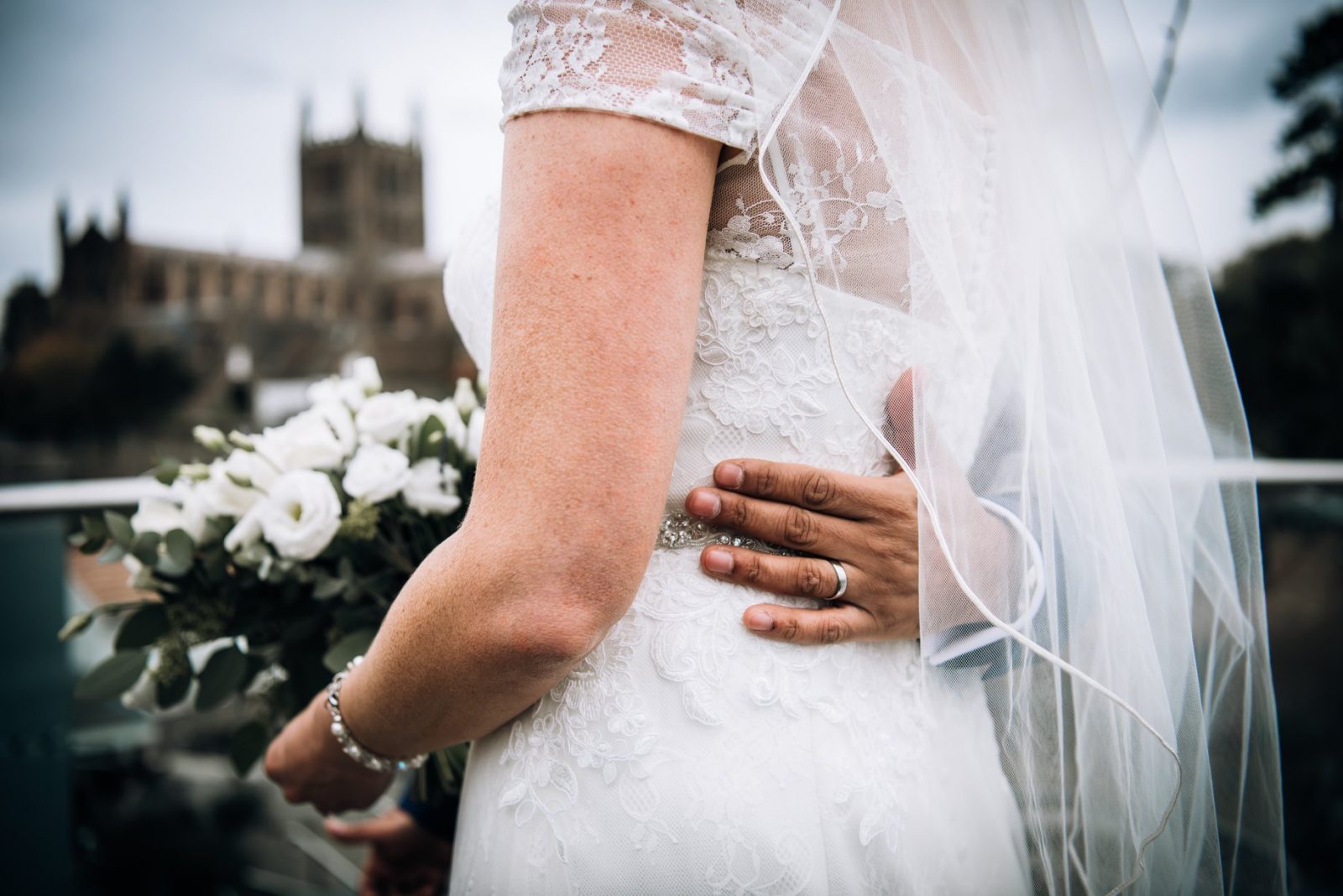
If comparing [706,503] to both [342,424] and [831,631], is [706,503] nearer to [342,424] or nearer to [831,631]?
[831,631]

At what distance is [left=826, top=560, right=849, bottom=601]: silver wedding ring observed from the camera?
110cm

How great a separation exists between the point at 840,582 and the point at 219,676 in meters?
1.15

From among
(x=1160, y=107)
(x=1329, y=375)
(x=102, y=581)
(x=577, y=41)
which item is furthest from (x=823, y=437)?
(x=1329, y=375)

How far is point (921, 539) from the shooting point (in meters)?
1.06

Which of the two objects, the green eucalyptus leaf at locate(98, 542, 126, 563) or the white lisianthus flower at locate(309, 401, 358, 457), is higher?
the white lisianthus flower at locate(309, 401, 358, 457)

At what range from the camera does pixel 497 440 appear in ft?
2.94

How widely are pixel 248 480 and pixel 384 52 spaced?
266 ft

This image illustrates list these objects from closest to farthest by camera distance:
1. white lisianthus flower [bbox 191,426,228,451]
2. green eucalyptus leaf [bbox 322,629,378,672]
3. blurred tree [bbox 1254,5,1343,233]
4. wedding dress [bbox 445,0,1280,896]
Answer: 1. wedding dress [bbox 445,0,1280,896]
2. green eucalyptus leaf [bbox 322,629,378,672]
3. white lisianthus flower [bbox 191,426,228,451]
4. blurred tree [bbox 1254,5,1343,233]

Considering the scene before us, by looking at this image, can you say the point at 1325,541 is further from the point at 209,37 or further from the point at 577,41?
the point at 209,37

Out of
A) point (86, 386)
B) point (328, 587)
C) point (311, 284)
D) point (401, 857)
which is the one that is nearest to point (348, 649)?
point (328, 587)

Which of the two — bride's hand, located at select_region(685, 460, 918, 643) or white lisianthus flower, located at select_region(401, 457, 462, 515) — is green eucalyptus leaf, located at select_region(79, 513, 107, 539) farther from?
bride's hand, located at select_region(685, 460, 918, 643)

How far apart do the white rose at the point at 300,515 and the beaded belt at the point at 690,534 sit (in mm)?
612

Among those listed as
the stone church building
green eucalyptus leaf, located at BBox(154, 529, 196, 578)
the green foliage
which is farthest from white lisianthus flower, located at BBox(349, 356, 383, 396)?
the stone church building

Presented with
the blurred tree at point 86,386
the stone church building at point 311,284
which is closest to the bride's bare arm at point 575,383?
the stone church building at point 311,284
